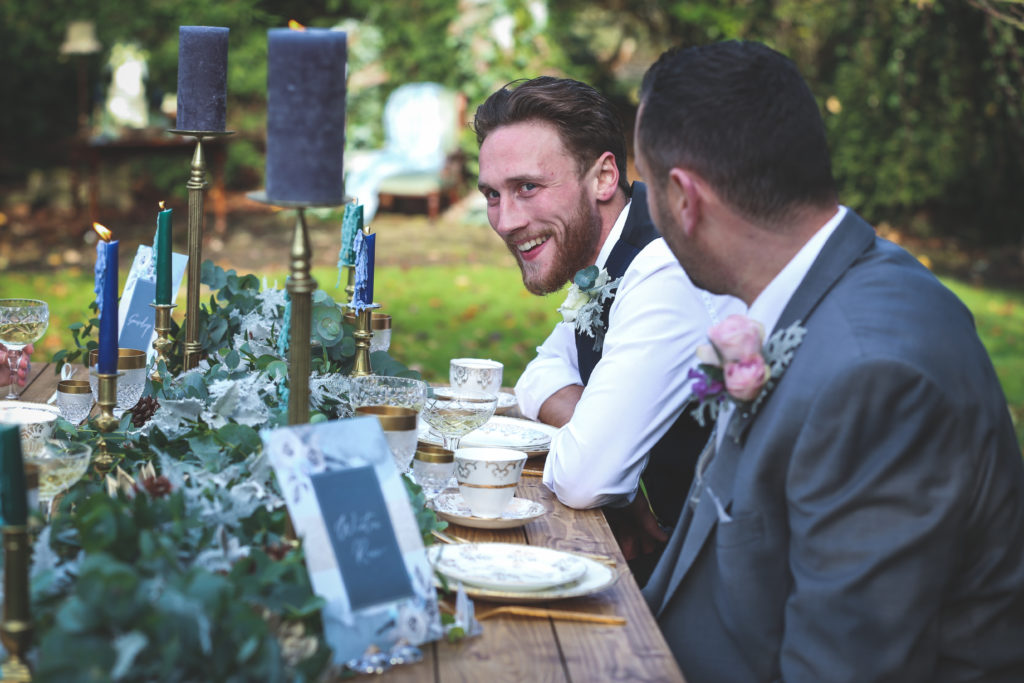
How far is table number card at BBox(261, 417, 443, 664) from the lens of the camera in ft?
4.81

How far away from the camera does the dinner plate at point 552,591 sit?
5.68 ft

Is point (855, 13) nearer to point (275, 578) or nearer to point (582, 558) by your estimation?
point (582, 558)

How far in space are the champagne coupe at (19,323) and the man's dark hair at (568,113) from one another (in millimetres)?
1316

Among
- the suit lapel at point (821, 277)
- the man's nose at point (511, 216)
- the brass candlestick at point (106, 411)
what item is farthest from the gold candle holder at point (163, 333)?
the suit lapel at point (821, 277)

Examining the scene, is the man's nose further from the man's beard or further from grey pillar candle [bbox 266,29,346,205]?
grey pillar candle [bbox 266,29,346,205]

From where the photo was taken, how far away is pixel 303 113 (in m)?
1.53

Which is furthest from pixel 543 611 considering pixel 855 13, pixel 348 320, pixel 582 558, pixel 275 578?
pixel 855 13

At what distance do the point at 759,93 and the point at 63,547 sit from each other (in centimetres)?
125

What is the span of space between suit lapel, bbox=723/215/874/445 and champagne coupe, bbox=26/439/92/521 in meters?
1.07

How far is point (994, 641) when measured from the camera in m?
1.72

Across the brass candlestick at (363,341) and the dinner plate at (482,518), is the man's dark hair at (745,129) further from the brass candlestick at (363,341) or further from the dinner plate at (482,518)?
the brass candlestick at (363,341)

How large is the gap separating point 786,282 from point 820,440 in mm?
346

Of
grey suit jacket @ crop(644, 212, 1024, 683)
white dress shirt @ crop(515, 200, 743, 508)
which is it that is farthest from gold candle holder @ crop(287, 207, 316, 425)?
white dress shirt @ crop(515, 200, 743, 508)

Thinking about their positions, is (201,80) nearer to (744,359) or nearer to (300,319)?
(300,319)
